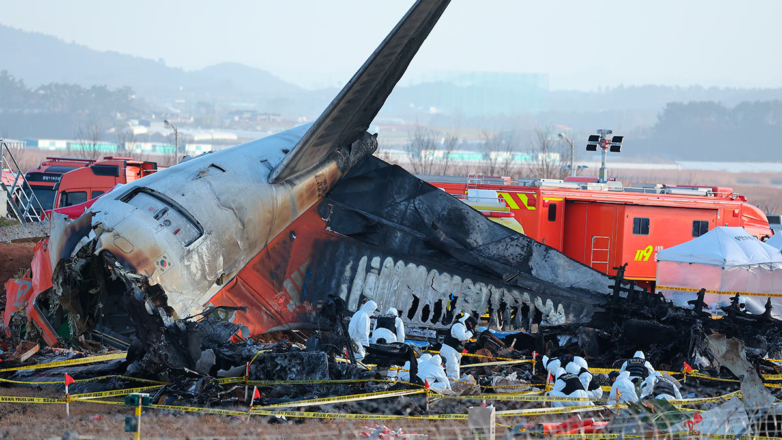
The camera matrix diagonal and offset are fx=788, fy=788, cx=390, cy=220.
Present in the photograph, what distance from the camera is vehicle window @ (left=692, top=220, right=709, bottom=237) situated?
26.2 m

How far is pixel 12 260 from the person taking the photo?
18.9 meters

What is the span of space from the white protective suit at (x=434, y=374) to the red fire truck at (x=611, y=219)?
14275 millimetres

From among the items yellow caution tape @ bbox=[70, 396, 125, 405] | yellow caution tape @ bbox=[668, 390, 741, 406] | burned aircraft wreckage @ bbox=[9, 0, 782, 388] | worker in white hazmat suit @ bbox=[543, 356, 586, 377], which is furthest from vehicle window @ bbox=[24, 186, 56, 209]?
yellow caution tape @ bbox=[668, 390, 741, 406]

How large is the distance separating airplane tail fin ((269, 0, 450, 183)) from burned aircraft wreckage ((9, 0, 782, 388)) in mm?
35

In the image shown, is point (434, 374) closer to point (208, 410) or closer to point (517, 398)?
point (517, 398)

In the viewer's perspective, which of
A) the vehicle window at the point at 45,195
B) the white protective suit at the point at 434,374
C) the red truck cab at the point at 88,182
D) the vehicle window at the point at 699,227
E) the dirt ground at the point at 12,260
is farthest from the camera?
the vehicle window at the point at 45,195

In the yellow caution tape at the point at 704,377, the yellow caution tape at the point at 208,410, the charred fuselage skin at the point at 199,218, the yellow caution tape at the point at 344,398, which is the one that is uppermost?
the charred fuselage skin at the point at 199,218

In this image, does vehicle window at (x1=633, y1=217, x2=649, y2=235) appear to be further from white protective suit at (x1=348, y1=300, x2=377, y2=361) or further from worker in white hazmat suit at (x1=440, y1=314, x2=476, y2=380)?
white protective suit at (x1=348, y1=300, x2=377, y2=361)

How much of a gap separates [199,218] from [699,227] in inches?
774

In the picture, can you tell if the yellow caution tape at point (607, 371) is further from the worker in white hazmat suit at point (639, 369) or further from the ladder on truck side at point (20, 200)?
the ladder on truck side at point (20, 200)

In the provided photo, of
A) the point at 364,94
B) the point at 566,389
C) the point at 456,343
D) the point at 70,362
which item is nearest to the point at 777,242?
the point at 456,343

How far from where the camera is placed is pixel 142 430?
805 centimetres

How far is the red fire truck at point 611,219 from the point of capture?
991 inches

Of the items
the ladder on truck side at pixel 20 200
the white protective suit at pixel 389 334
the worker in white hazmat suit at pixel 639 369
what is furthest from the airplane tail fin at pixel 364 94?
the ladder on truck side at pixel 20 200
